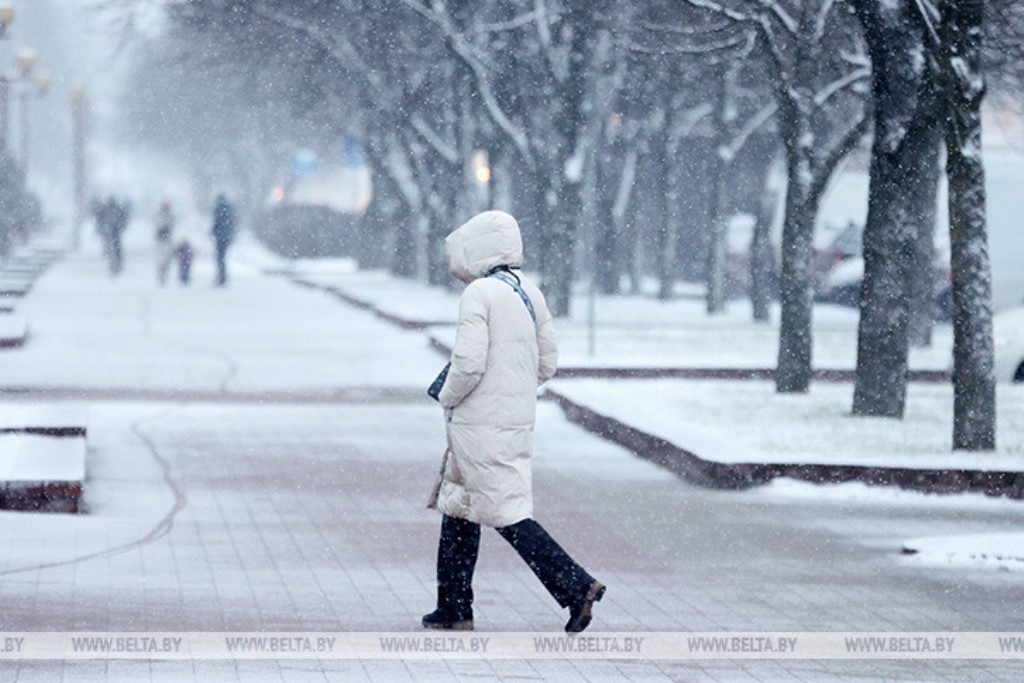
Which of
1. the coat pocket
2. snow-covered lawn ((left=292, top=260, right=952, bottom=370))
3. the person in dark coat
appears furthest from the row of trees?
the coat pocket

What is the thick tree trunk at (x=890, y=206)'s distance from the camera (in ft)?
53.2

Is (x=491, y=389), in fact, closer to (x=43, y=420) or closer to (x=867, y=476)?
(x=867, y=476)

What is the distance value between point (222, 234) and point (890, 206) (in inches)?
1038

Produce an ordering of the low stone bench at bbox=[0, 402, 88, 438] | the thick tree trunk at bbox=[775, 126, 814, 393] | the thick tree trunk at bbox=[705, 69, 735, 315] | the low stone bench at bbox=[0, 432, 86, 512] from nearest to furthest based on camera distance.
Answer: the low stone bench at bbox=[0, 432, 86, 512] < the low stone bench at bbox=[0, 402, 88, 438] < the thick tree trunk at bbox=[775, 126, 814, 393] < the thick tree trunk at bbox=[705, 69, 735, 315]

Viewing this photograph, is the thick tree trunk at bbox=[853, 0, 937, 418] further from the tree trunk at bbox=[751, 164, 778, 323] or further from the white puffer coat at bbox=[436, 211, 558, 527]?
the tree trunk at bbox=[751, 164, 778, 323]

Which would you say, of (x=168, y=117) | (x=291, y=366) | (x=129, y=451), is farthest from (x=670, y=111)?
(x=168, y=117)

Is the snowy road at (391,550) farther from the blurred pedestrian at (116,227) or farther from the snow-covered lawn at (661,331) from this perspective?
the blurred pedestrian at (116,227)

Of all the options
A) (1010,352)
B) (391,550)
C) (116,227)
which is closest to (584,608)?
(391,550)

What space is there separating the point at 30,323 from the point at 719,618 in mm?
19948

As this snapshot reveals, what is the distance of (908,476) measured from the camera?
1294 cm

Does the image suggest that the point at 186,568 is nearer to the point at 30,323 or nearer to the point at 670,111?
the point at 30,323

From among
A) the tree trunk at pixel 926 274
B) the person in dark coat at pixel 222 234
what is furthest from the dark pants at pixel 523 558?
the person in dark coat at pixel 222 234

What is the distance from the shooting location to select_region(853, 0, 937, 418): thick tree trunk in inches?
639

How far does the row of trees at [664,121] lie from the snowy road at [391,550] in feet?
8.19
